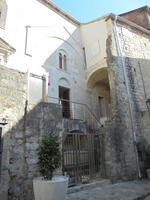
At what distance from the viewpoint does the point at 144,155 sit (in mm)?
7875

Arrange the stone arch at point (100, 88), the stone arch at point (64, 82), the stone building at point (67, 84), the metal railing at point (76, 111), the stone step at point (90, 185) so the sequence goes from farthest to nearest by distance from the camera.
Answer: the stone arch at point (100, 88), the stone arch at point (64, 82), the metal railing at point (76, 111), the stone step at point (90, 185), the stone building at point (67, 84)

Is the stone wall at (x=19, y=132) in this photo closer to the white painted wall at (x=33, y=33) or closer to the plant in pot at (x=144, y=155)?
the plant in pot at (x=144, y=155)

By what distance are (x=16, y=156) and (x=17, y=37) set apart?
308 inches

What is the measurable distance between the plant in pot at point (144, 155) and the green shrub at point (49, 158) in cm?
503

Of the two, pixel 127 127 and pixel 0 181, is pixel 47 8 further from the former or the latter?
pixel 0 181

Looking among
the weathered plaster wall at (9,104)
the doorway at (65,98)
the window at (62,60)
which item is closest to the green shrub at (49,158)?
the weathered plaster wall at (9,104)

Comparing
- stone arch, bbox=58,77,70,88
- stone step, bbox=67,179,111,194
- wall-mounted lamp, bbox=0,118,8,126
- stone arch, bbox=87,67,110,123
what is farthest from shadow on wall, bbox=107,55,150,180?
wall-mounted lamp, bbox=0,118,8,126

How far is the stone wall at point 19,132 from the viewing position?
4043 millimetres

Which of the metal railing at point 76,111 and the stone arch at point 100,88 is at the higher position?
the stone arch at point 100,88

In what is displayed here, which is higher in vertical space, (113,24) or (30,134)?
(113,24)

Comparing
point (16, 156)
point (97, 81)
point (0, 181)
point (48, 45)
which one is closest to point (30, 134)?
point (16, 156)

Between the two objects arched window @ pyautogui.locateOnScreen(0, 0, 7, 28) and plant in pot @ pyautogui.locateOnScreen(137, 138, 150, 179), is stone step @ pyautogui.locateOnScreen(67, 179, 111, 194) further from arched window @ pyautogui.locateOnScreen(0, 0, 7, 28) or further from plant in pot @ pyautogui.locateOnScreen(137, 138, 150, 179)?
arched window @ pyautogui.locateOnScreen(0, 0, 7, 28)

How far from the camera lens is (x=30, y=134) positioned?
181 inches

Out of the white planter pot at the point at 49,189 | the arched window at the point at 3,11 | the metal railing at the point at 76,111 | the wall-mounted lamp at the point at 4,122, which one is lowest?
the white planter pot at the point at 49,189
